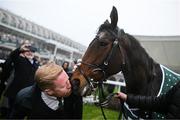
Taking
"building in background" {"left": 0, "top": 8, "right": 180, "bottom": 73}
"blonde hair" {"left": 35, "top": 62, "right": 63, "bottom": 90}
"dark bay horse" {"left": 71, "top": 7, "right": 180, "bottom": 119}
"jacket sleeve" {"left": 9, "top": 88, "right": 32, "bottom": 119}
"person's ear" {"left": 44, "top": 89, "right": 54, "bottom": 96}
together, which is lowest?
"jacket sleeve" {"left": 9, "top": 88, "right": 32, "bottom": 119}

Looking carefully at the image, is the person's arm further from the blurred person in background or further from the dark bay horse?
the blurred person in background

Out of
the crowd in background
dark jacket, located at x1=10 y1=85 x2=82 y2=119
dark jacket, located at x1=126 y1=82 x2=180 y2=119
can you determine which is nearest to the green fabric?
dark jacket, located at x1=126 y1=82 x2=180 y2=119

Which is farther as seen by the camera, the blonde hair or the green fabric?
the green fabric

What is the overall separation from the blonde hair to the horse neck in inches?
58.8

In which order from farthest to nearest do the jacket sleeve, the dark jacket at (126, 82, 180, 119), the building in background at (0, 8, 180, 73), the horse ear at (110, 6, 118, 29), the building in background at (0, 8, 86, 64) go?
the building in background at (0, 8, 86, 64), the building in background at (0, 8, 180, 73), the horse ear at (110, 6, 118, 29), the jacket sleeve, the dark jacket at (126, 82, 180, 119)

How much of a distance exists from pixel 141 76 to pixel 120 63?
0.26 meters

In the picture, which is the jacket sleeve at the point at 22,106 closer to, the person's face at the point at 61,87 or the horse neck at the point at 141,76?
the person's face at the point at 61,87

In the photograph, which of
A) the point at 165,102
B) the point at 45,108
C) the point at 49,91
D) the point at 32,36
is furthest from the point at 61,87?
the point at 32,36

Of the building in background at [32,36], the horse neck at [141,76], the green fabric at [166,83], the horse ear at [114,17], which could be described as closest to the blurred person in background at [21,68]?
the horse ear at [114,17]

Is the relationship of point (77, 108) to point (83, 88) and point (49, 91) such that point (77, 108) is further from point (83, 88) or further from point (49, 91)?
point (83, 88)

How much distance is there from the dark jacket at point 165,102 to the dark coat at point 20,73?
2970 millimetres

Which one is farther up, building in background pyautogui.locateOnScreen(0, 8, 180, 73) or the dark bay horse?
building in background pyautogui.locateOnScreen(0, 8, 180, 73)

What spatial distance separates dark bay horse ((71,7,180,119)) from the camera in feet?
11.8

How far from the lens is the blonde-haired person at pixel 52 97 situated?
7.66 feet
